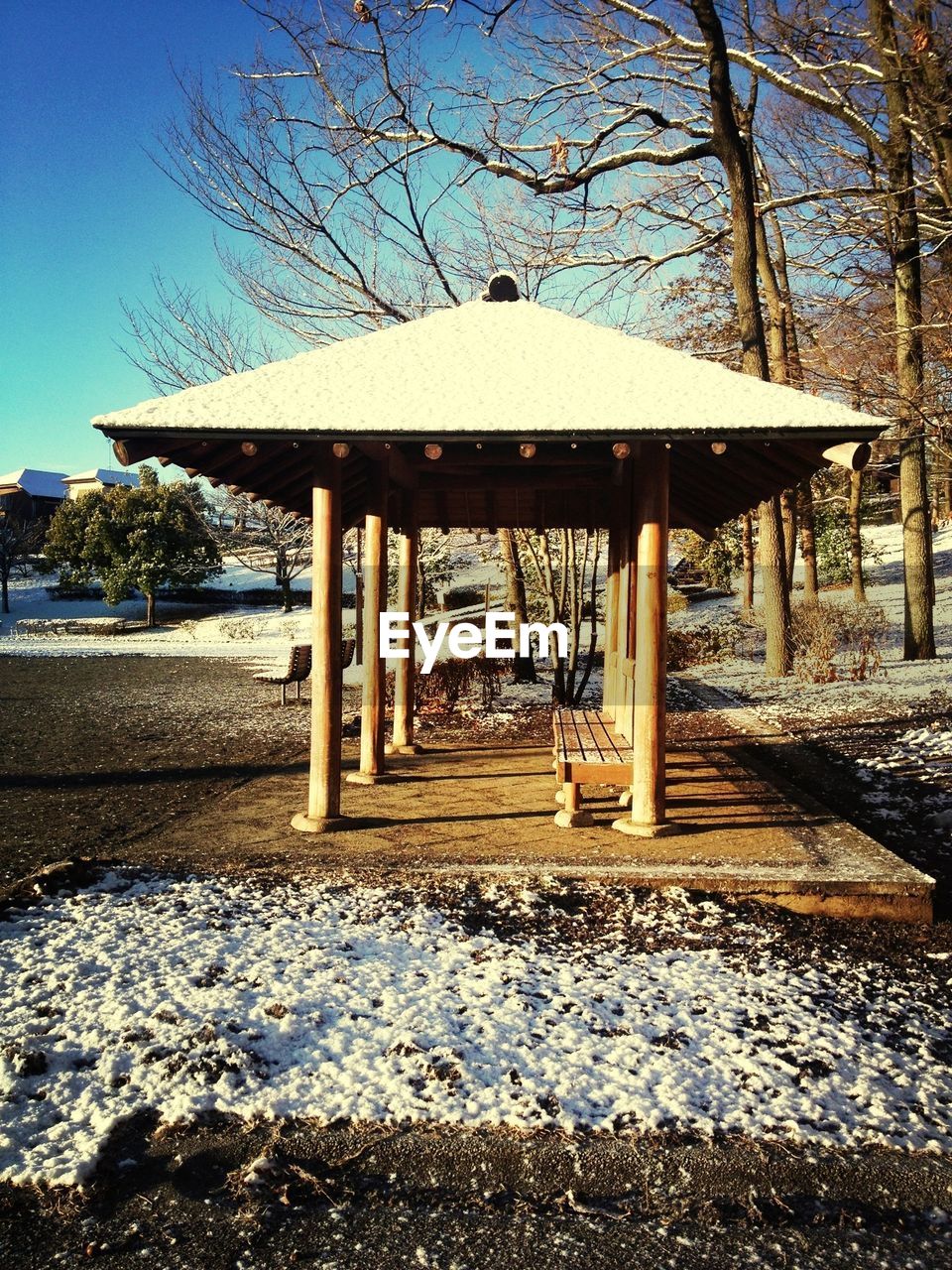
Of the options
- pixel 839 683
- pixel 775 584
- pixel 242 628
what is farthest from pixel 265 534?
pixel 839 683

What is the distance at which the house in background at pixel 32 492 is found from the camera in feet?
171

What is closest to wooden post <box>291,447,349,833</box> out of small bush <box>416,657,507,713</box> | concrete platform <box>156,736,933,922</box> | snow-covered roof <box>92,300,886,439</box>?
concrete platform <box>156,736,933,922</box>

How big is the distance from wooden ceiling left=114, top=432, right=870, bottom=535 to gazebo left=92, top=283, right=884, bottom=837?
0.02 metres

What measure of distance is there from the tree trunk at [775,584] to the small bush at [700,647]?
3.53 metres

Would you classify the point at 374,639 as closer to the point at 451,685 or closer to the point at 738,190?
the point at 451,685

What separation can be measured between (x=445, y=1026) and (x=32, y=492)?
6114 cm

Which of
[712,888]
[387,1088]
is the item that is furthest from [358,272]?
[387,1088]

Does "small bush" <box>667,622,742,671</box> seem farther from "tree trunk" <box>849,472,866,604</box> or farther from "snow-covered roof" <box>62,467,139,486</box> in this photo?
"snow-covered roof" <box>62,467,139,486</box>

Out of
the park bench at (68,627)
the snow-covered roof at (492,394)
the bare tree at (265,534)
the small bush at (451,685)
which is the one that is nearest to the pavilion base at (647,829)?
the snow-covered roof at (492,394)

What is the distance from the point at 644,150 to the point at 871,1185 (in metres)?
15.0

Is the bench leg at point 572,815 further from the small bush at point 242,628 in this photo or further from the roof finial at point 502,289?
the small bush at point 242,628

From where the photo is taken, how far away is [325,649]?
567 cm

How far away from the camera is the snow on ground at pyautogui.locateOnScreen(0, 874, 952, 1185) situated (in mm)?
2902

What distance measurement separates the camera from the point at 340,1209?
8.13 ft
